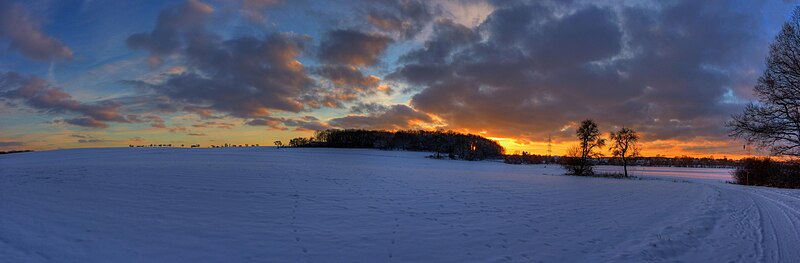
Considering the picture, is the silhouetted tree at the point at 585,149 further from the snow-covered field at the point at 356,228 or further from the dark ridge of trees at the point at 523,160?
the dark ridge of trees at the point at 523,160

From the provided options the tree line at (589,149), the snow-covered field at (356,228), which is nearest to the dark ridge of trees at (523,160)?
Answer: the tree line at (589,149)

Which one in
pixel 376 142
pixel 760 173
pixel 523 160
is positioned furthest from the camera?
pixel 376 142

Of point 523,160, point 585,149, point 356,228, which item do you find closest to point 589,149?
point 585,149

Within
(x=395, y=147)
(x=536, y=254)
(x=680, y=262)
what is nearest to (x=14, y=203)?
(x=536, y=254)

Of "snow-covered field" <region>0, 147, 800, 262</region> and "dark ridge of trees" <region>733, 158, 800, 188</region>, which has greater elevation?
"dark ridge of trees" <region>733, 158, 800, 188</region>

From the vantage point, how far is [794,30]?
19594 mm

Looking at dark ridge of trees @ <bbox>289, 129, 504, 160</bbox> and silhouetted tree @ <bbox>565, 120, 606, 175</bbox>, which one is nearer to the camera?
silhouetted tree @ <bbox>565, 120, 606, 175</bbox>

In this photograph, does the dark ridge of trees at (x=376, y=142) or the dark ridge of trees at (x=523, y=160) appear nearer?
the dark ridge of trees at (x=523, y=160)

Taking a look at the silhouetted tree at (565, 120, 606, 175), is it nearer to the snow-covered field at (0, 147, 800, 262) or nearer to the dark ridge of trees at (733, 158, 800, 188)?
the dark ridge of trees at (733, 158, 800, 188)

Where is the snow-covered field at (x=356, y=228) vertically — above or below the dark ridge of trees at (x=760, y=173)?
below

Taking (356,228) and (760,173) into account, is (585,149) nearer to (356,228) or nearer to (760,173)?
(760,173)

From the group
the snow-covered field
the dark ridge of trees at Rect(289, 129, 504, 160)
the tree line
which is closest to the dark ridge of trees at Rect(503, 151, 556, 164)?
the dark ridge of trees at Rect(289, 129, 504, 160)

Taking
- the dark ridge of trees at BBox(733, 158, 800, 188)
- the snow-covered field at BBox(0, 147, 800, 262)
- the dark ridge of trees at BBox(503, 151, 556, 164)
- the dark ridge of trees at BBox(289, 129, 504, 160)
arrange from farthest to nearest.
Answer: the dark ridge of trees at BBox(289, 129, 504, 160), the dark ridge of trees at BBox(503, 151, 556, 164), the dark ridge of trees at BBox(733, 158, 800, 188), the snow-covered field at BBox(0, 147, 800, 262)

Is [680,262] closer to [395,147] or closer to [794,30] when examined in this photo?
[794,30]
